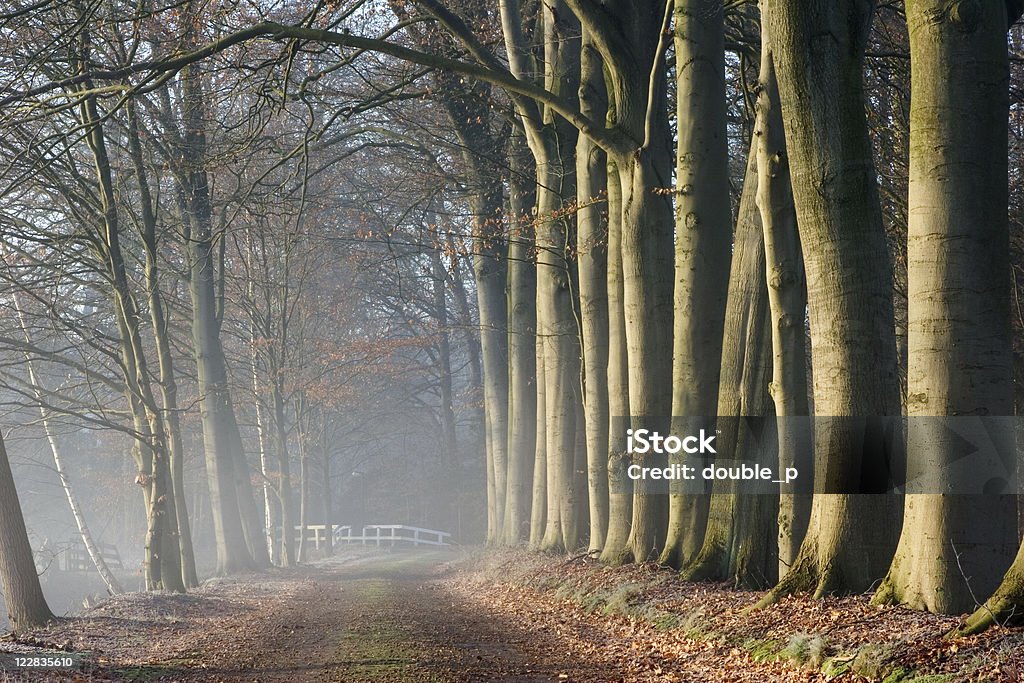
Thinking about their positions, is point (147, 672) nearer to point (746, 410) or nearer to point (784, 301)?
point (746, 410)

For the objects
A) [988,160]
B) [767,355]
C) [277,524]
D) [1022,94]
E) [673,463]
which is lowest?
[277,524]

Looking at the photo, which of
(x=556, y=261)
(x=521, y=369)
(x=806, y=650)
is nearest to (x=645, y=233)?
(x=556, y=261)

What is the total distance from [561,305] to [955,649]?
38.8 ft

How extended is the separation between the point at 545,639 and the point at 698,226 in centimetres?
460

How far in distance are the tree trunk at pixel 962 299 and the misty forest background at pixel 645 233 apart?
2 cm

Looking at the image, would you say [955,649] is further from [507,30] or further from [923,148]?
[507,30]

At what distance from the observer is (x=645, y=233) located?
12.4m

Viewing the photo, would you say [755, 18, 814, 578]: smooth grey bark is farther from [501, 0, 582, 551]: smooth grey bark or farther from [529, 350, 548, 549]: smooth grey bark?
[529, 350, 548, 549]: smooth grey bark

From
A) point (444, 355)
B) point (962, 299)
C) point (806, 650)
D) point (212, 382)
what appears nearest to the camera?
point (962, 299)

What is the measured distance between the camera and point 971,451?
6.57 meters

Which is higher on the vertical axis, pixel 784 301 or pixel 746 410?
pixel 784 301

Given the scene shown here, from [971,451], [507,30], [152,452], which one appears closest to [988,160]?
[971,451]

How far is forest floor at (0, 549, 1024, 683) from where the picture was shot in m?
6.23

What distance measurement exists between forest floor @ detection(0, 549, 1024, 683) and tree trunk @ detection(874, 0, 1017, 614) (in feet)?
1.85
